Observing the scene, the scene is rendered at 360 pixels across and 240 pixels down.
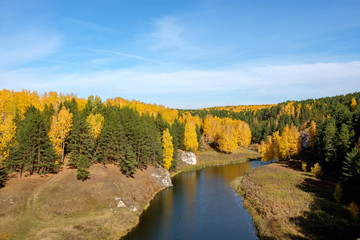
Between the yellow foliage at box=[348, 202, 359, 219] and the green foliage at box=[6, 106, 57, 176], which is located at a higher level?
the green foliage at box=[6, 106, 57, 176]

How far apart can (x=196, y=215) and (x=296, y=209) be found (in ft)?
58.1

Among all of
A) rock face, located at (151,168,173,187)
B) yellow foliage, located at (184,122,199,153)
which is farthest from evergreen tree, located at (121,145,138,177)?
yellow foliage, located at (184,122,199,153)

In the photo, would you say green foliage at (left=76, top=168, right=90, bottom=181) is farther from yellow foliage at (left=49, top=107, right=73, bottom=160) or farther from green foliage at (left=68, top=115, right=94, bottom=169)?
yellow foliage at (left=49, top=107, right=73, bottom=160)

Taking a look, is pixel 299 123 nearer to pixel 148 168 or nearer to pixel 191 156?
pixel 191 156

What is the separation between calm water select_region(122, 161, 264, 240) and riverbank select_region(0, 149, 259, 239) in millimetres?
3021

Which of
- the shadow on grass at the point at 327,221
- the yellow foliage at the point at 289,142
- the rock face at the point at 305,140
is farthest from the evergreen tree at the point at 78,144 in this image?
the rock face at the point at 305,140

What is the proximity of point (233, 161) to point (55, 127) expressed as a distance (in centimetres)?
7722

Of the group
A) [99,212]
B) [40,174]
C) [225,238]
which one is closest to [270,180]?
[225,238]

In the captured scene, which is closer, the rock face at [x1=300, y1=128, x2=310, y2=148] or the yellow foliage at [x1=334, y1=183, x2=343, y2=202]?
the yellow foliage at [x1=334, y1=183, x2=343, y2=202]

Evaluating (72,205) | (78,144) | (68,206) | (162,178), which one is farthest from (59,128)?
(162,178)

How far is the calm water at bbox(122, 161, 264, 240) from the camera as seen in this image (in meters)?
37.2

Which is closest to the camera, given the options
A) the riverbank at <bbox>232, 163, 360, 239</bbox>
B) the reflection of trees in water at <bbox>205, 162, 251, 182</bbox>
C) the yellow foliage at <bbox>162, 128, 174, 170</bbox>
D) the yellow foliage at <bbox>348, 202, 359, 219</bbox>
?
the riverbank at <bbox>232, 163, 360, 239</bbox>

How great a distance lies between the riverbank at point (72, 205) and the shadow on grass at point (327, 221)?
Answer: 27368mm

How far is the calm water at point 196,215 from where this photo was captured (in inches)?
1463
